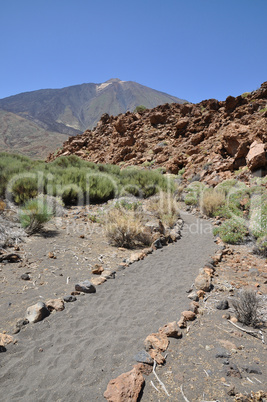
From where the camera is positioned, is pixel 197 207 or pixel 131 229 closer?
pixel 131 229

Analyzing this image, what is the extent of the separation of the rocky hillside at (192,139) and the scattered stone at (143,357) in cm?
1043

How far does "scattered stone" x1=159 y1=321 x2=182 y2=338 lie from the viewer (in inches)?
80.9

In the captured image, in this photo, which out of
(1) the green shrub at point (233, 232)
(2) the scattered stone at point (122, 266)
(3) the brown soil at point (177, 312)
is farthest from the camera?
(1) the green shrub at point (233, 232)

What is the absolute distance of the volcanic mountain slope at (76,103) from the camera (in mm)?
138125

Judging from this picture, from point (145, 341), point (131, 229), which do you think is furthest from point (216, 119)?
point (145, 341)

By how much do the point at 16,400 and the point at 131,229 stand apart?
3797mm

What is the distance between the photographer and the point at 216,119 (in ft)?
63.4

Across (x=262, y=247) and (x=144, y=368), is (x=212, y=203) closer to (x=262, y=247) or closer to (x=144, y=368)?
(x=262, y=247)

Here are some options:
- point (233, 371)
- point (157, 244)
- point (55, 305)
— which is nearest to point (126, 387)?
point (233, 371)

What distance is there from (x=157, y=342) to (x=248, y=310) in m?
1.02

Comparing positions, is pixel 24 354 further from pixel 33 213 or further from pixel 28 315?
pixel 33 213

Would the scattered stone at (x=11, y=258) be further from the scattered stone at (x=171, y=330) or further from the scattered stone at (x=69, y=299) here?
the scattered stone at (x=171, y=330)

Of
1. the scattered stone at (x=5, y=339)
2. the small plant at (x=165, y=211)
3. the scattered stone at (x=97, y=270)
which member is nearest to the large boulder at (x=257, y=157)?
the small plant at (x=165, y=211)

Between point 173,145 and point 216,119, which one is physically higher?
point 216,119
